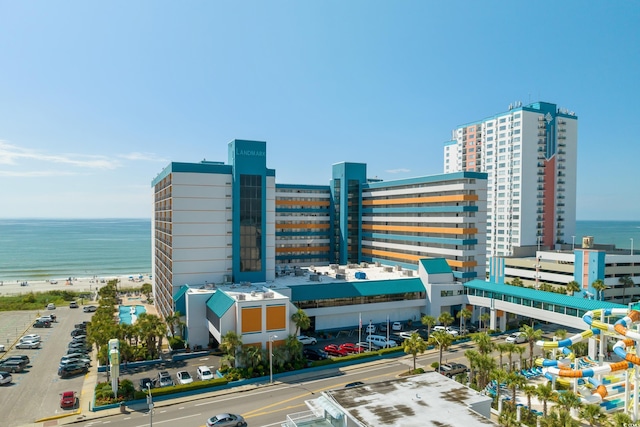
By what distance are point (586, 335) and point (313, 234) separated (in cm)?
7092

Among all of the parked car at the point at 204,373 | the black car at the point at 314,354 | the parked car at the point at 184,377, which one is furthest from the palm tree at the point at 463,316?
the parked car at the point at 184,377

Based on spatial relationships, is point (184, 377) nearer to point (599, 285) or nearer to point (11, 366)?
point (11, 366)

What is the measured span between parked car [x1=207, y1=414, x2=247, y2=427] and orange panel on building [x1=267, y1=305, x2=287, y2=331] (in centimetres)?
1614

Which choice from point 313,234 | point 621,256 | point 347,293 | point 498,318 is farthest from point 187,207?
point 621,256

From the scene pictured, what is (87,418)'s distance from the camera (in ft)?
128

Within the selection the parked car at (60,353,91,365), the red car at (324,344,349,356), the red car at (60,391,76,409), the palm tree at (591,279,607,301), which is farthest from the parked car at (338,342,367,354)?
the palm tree at (591,279,607,301)

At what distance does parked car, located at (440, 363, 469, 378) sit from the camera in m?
49.3

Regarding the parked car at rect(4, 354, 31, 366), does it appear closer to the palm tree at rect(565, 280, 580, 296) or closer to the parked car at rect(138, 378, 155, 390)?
the parked car at rect(138, 378, 155, 390)

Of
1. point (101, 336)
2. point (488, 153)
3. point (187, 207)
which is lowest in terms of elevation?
point (101, 336)

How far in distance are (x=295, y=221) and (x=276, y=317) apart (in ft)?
179

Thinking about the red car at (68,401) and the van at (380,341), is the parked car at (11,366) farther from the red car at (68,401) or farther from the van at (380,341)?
the van at (380,341)

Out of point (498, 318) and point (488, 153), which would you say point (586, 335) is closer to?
point (498, 318)

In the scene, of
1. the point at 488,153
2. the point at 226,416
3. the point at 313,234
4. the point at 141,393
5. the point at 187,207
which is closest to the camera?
the point at 226,416

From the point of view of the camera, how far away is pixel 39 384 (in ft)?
158
